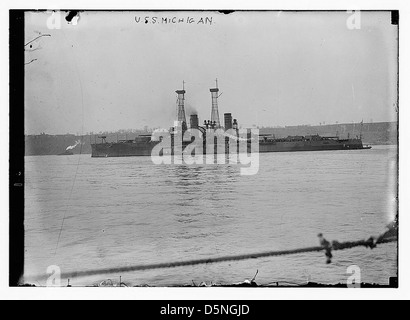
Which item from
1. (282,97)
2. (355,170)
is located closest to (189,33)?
(282,97)

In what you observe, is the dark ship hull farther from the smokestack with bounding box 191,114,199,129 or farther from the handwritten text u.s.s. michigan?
the handwritten text u.s.s. michigan

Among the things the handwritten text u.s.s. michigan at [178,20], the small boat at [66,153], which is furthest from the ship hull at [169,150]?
the handwritten text u.s.s. michigan at [178,20]

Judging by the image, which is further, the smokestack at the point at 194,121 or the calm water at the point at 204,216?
the smokestack at the point at 194,121

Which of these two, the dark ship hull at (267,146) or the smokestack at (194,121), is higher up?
the smokestack at (194,121)

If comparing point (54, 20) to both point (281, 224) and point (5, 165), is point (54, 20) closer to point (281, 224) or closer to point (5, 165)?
point (5, 165)

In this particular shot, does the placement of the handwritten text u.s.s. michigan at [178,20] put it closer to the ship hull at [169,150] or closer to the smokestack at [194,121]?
the smokestack at [194,121]

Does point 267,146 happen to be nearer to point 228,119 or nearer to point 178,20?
point 228,119
